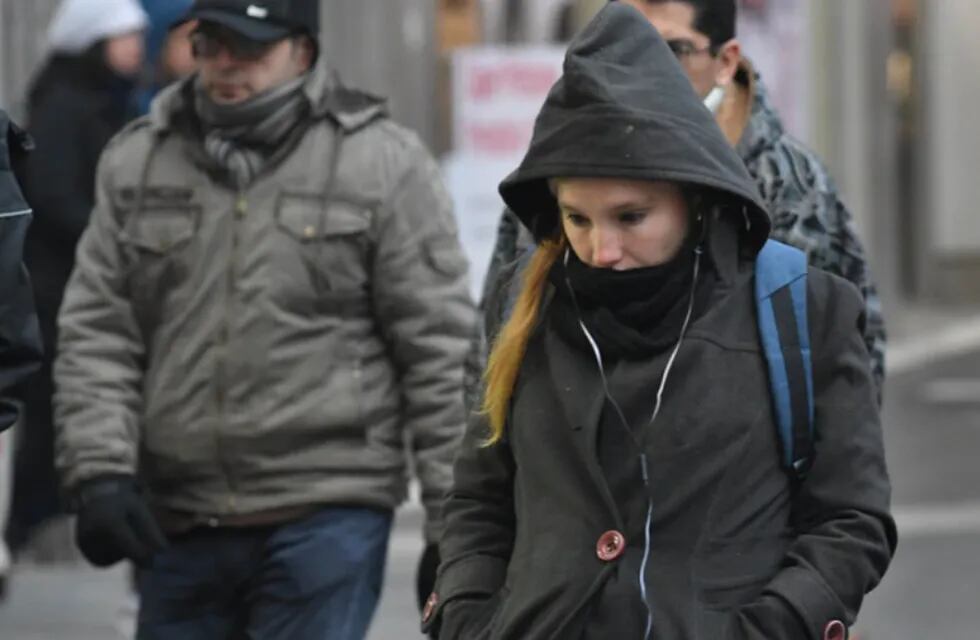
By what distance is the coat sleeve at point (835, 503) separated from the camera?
3.60 m

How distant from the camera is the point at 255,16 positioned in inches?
205

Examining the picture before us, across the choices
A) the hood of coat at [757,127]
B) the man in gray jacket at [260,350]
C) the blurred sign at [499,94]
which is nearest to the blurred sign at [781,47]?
the blurred sign at [499,94]

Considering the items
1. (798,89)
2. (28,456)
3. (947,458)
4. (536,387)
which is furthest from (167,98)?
(798,89)

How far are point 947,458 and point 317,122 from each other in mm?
7742

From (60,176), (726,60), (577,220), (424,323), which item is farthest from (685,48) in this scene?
(60,176)

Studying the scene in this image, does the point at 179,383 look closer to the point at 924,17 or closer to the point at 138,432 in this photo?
the point at 138,432

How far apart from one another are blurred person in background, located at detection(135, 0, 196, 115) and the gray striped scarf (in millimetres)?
2270

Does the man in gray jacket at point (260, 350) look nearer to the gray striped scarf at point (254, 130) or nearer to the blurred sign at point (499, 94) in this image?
the gray striped scarf at point (254, 130)

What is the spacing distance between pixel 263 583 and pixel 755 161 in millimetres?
1246

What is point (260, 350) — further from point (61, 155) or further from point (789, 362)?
point (61, 155)

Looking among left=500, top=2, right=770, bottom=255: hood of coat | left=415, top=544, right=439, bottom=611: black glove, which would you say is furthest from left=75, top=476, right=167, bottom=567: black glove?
left=500, top=2, right=770, bottom=255: hood of coat

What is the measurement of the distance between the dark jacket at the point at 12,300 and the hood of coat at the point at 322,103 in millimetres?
1249

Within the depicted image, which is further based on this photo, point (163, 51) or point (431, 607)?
point (163, 51)

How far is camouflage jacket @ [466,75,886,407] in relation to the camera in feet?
16.0
